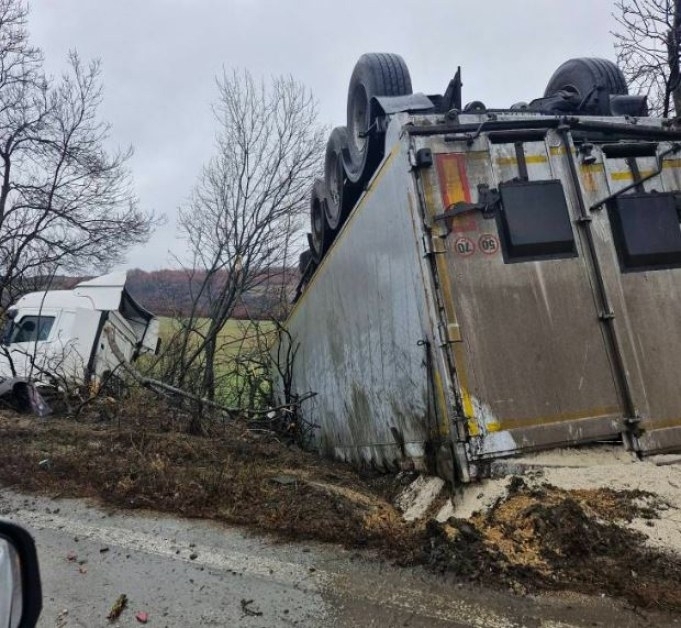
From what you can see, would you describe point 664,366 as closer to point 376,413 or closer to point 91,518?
point 376,413

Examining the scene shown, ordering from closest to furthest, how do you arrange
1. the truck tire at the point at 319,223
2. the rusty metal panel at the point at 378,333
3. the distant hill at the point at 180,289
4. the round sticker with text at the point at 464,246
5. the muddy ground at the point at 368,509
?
the muddy ground at the point at 368,509 < the round sticker with text at the point at 464,246 < the rusty metal panel at the point at 378,333 < the truck tire at the point at 319,223 < the distant hill at the point at 180,289

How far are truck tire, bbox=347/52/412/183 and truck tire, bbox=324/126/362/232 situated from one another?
31cm

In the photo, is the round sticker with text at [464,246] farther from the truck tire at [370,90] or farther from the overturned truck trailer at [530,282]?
the truck tire at [370,90]

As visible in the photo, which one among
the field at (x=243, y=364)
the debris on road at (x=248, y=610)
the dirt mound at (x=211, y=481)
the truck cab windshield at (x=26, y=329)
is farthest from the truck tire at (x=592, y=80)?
the truck cab windshield at (x=26, y=329)

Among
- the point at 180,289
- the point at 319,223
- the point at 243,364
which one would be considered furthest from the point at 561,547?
the point at 180,289

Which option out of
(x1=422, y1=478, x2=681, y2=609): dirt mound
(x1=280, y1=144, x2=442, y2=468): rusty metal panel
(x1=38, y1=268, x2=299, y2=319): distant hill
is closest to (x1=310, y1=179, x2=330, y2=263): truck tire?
(x1=280, y1=144, x2=442, y2=468): rusty metal panel

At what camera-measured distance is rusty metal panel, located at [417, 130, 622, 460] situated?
269 centimetres

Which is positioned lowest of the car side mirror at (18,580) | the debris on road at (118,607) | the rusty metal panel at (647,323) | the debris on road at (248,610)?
the debris on road at (248,610)

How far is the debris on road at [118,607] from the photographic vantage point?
2.15 meters

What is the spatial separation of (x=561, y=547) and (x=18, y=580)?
6.49ft

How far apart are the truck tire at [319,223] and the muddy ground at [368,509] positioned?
2617mm

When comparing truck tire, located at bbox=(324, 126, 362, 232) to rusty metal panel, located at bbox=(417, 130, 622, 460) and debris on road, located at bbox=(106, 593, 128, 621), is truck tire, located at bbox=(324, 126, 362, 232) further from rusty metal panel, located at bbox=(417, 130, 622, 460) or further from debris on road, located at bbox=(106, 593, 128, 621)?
debris on road, located at bbox=(106, 593, 128, 621)

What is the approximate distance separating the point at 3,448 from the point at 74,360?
6.20 meters

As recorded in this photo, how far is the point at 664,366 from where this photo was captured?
2.88m
